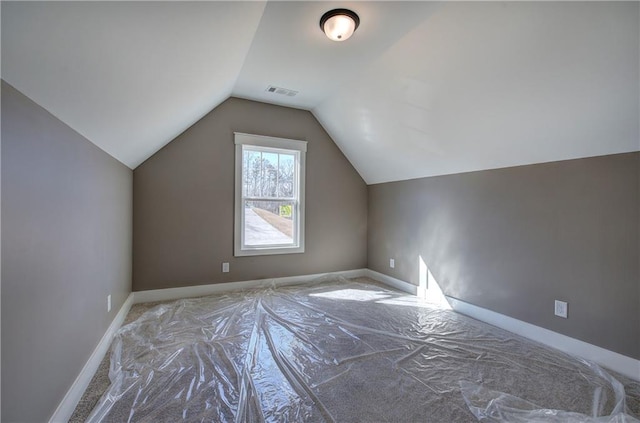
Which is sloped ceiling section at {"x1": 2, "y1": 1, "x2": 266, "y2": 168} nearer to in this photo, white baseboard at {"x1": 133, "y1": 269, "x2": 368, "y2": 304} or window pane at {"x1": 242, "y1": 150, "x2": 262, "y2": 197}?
window pane at {"x1": 242, "y1": 150, "x2": 262, "y2": 197}

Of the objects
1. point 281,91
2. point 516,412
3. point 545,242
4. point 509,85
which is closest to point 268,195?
point 281,91

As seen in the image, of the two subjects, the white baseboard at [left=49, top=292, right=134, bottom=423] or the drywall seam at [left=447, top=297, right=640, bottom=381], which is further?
the drywall seam at [left=447, top=297, right=640, bottom=381]

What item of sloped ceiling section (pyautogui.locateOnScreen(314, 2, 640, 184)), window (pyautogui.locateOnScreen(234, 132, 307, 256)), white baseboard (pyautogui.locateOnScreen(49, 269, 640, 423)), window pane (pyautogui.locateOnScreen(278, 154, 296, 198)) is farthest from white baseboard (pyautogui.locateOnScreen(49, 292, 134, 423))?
sloped ceiling section (pyautogui.locateOnScreen(314, 2, 640, 184))

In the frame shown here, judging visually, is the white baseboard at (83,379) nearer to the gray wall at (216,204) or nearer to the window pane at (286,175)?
the gray wall at (216,204)

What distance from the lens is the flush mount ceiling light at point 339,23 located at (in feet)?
6.67

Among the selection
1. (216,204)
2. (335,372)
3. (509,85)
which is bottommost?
(335,372)

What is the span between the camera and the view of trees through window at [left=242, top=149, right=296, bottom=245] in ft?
13.3

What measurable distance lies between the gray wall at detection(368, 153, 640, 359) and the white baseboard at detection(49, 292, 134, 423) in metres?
3.42

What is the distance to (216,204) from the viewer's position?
12.4 ft

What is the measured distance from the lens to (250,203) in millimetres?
4070

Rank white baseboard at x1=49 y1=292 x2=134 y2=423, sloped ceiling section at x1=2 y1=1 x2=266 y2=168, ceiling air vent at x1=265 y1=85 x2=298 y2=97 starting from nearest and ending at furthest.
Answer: sloped ceiling section at x1=2 y1=1 x2=266 y2=168, white baseboard at x1=49 y1=292 x2=134 y2=423, ceiling air vent at x1=265 y1=85 x2=298 y2=97

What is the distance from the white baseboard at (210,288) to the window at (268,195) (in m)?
0.41

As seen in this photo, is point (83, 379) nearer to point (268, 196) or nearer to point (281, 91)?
point (268, 196)

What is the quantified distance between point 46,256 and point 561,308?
353cm
